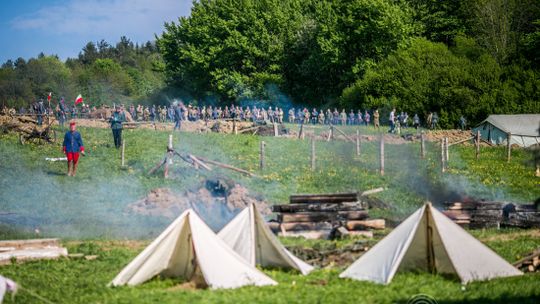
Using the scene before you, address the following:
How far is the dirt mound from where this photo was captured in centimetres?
3162

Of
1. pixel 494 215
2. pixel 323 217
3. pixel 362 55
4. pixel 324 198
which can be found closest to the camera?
pixel 323 217

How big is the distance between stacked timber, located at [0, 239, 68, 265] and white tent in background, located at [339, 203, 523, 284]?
8.04m

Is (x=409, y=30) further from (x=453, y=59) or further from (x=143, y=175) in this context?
(x=143, y=175)

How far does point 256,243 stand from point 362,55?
80848 mm

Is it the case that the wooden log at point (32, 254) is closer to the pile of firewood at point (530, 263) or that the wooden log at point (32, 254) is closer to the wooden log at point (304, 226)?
the wooden log at point (304, 226)

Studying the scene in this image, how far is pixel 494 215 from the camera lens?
95.3 ft

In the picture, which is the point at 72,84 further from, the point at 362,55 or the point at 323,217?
the point at 323,217

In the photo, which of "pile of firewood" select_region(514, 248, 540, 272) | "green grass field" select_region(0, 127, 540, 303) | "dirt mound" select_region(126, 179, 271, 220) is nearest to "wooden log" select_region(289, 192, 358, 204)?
"green grass field" select_region(0, 127, 540, 303)

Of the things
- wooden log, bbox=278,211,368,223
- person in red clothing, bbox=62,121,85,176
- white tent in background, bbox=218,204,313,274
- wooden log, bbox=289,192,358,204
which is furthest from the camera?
person in red clothing, bbox=62,121,85,176

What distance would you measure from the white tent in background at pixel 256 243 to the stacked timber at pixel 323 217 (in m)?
5.65

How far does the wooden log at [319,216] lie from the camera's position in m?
27.2

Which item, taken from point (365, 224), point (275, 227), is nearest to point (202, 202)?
point (275, 227)

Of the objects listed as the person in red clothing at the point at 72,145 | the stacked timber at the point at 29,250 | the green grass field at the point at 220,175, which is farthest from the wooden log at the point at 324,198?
the person in red clothing at the point at 72,145

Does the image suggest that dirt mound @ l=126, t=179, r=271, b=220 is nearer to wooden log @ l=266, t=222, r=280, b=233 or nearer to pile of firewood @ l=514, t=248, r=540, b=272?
wooden log @ l=266, t=222, r=280, b=233
